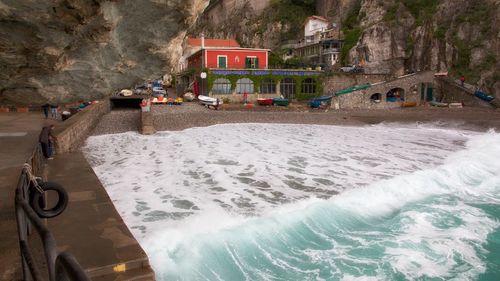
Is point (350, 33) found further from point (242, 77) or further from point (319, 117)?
point (319, 117)

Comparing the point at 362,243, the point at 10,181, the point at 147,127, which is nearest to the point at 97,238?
the point at 10,181

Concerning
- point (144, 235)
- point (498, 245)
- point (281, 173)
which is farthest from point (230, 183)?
point (498, 245)

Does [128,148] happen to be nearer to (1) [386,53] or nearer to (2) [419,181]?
(2) [419,181]

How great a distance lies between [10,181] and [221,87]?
3336cm

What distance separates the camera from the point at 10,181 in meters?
8.38

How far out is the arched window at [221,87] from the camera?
40.6m

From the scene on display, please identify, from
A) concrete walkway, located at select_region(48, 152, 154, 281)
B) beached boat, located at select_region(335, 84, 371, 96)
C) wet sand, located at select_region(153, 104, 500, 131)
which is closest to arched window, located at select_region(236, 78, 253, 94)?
wet sand, located at select_region(153, 104, 500, 131)

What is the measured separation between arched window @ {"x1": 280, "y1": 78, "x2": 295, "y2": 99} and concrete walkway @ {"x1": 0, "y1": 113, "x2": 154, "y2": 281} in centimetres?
3537

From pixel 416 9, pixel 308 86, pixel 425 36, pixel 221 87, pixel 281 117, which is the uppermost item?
pixel 416 9

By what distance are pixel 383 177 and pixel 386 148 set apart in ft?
22.8

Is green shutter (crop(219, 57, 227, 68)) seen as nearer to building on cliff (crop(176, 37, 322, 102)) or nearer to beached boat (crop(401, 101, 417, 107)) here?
building on cliff (crop(176, 37, 322, 102))

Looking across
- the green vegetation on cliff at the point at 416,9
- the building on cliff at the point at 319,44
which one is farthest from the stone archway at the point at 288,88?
the green vegetation on cliff at the point at 416,9

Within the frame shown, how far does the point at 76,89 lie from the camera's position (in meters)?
9.45

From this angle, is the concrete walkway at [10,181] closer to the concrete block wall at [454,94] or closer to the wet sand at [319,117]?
the wet sand at [319,117]
